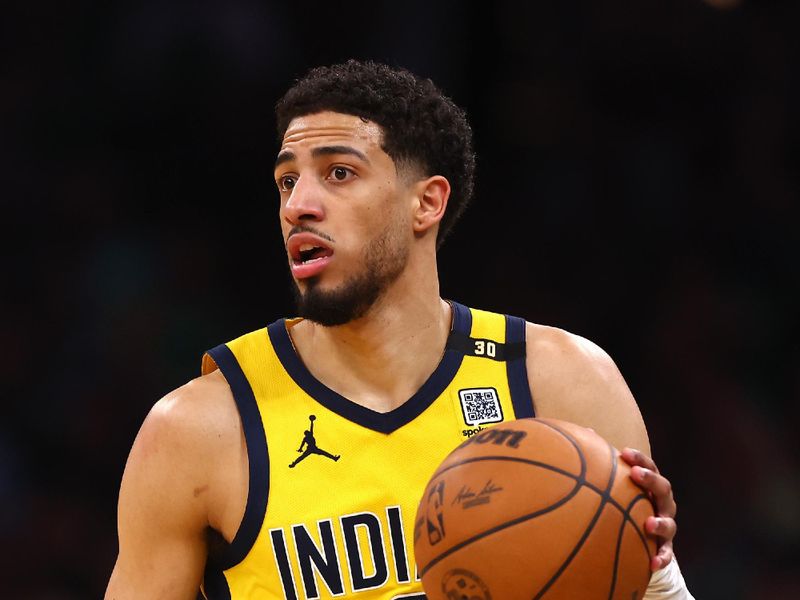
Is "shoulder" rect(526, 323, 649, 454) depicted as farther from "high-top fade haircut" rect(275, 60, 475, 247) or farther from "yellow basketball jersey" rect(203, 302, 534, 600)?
"high-top fade haircut" rect(275, 60, 475, 247)

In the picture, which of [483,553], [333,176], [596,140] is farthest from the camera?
[596,140]

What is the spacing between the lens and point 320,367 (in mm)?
3582

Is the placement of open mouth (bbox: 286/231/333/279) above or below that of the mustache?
below

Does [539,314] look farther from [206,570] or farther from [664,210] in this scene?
[206,570]

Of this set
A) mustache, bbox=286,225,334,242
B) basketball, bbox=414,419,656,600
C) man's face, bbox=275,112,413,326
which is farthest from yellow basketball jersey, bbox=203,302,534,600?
basketball, bbox=414,419,656,600

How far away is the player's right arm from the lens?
10.9 ft

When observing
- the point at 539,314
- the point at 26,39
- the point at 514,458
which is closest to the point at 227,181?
the point at 26,39

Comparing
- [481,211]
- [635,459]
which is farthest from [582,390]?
[481,211]

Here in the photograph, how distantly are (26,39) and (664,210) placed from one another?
3667 mm

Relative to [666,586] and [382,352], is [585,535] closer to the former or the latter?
[666,586]

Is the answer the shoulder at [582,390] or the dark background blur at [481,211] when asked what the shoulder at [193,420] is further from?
the dark background blur at [481,211]

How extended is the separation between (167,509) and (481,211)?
4046mm

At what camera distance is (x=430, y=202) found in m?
3.69

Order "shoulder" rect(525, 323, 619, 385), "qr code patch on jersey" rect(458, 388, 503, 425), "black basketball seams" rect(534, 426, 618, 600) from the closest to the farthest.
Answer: "black basketball seams" rect(534, 426, 618, 600)
"qr code patch on jersey" rect(458, 388, 503, 425)
"shoulder" rect(525, 323, 619, 385)
